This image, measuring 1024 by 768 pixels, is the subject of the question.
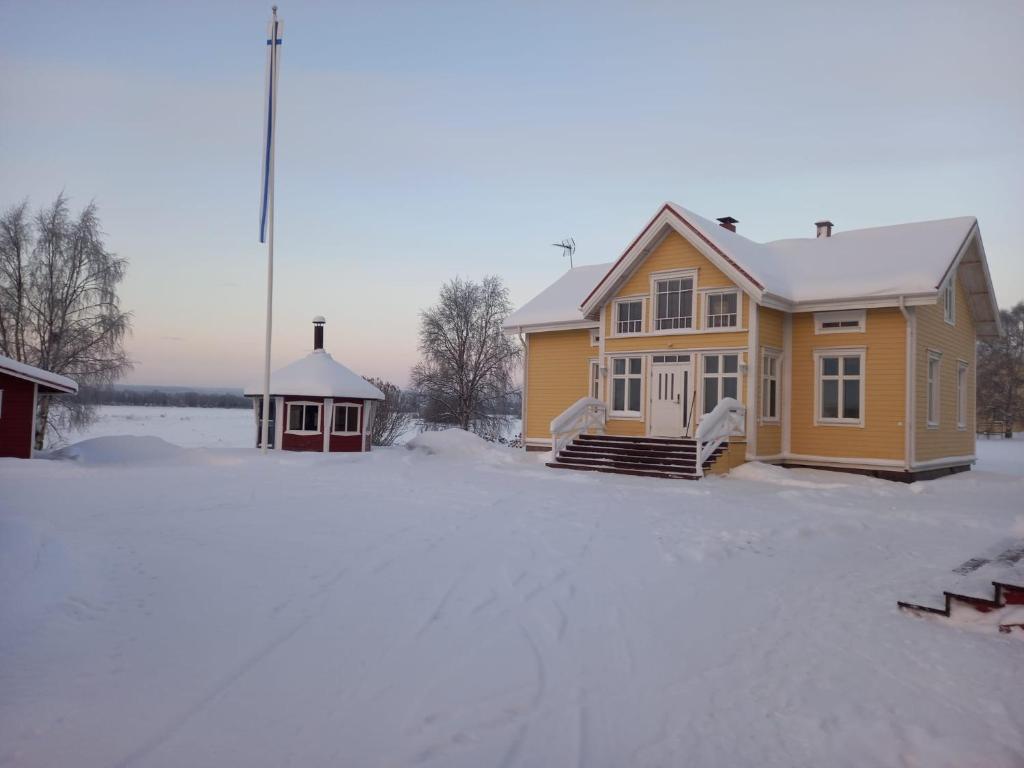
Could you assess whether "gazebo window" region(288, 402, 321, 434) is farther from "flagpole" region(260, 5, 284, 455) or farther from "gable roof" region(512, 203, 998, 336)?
"gable roof" region(512, 203, 998, 336)

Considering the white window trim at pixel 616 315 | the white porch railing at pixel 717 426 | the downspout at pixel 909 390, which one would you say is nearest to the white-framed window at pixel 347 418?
the white window trim at pixel 616 315

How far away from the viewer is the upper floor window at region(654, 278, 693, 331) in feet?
60.0

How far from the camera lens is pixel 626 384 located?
63.6 ft

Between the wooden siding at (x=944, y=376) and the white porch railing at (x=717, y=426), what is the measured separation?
4091mm

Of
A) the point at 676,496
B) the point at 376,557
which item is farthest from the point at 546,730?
the point at 676,496

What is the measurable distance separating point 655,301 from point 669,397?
268 centimetres

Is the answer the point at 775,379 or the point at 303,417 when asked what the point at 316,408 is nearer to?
the point at 303,417

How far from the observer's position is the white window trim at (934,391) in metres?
17.3

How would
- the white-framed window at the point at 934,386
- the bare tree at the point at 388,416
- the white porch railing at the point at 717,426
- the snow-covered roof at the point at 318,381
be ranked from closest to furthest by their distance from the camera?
1. the white porch railing at the point at 717,426
2. the white-framed window at the point at 934,386
3. the snow-covered roof at the point at 318,381
4. the bare tree at the point at 388,416

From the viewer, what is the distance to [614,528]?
30.5ft

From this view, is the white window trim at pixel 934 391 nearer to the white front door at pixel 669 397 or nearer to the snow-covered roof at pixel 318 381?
the white front door at pixel 669 397

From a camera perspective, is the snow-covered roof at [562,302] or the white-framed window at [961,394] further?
the snow-covered roof at [562,302]

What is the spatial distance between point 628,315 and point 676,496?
7.87m

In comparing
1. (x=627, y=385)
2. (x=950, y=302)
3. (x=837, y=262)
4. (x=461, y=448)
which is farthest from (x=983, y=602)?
(x=950, y=302)
